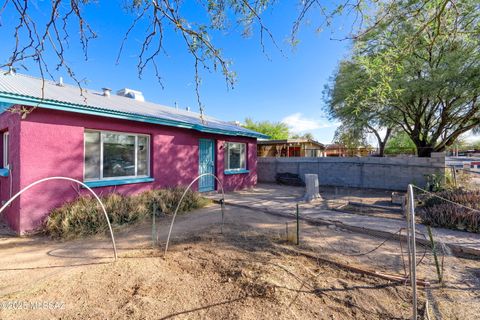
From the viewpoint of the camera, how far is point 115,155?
6090 millimetres

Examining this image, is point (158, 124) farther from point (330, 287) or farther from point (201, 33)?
point (330, 287)

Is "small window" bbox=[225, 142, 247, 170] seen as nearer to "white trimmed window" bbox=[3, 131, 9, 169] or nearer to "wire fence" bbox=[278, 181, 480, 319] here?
"wire fence" bbox=[278, 181, 480, 319]

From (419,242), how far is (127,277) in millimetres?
4951

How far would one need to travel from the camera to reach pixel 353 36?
302 centimetres

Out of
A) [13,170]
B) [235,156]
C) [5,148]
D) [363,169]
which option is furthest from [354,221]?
[5,148]

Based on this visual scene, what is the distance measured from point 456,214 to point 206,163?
7371 mm

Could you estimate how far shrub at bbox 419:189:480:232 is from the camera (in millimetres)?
A: 4682

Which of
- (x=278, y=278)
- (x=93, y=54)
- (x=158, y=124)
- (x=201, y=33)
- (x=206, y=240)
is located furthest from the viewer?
(x=158, y=124)

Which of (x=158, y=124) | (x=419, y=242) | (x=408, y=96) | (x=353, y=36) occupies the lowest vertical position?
(x=419, y=242)

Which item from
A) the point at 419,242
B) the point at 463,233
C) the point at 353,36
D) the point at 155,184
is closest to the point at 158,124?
the point at 155,184

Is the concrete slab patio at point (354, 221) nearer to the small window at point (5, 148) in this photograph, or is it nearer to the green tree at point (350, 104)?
the green tree at point (350, 104)

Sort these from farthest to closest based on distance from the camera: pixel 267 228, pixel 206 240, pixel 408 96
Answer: pixel 408 96 → pixel 267 228 → pixel 206 240

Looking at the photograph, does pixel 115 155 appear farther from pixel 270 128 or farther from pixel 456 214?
pixel 270 128

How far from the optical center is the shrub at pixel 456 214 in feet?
15.4
